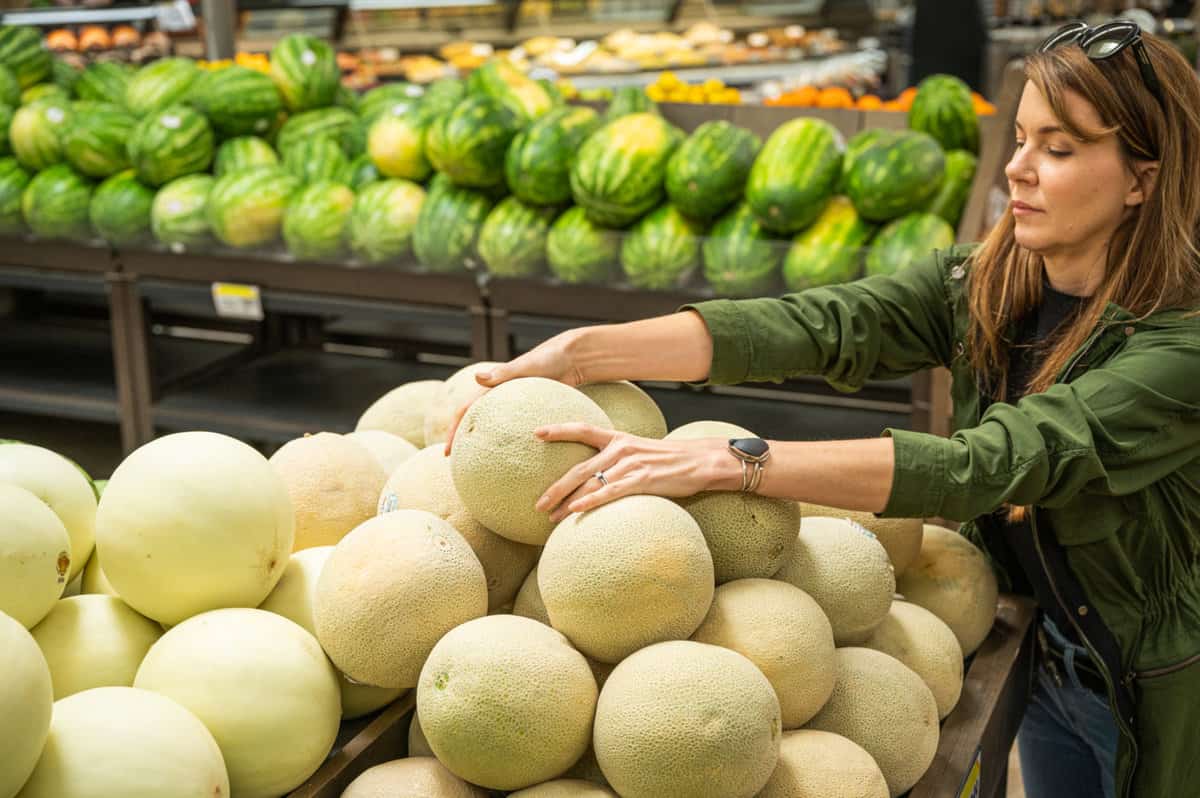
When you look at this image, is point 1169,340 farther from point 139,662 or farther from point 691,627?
point 139,662

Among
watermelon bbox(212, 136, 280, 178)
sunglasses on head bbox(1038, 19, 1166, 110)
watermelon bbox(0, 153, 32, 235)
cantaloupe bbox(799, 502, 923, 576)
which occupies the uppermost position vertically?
sunglasses on head bbox(1038, 19, 1166, 110)

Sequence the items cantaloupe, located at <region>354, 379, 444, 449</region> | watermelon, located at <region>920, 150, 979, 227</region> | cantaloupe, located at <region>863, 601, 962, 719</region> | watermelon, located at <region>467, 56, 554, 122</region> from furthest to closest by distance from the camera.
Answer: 1. watermelon, located at <region>467, 56, 554, 122</region>
2. watermelon, located at <region>920, 150, 979, 227</region>
3. cantaloupe, located at <region>354, 379, 444, 449</region>
4. cantaloupe, located at <region>863, 601, 962, 719</region>

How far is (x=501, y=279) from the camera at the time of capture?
3.43 metres

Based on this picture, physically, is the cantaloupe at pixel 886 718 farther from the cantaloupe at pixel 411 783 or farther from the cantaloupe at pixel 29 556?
the cantaloupe at pixel 29 556

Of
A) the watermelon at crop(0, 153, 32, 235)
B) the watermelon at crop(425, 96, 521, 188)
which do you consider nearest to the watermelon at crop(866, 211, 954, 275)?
the watermelon at crop(425, 96, 521, 188)

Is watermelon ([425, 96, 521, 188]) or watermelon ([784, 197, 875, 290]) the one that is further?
watermelon ([425, 96, 521, 188])

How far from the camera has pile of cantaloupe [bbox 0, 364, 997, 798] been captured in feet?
3.67

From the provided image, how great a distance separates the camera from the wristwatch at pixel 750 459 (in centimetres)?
133

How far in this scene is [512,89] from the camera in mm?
3867

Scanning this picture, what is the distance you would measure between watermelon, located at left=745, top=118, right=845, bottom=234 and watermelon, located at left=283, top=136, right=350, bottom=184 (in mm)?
1348

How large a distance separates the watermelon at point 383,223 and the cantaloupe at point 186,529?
227 centimetres

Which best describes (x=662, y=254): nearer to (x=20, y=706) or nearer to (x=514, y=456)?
(x=514, y=456)

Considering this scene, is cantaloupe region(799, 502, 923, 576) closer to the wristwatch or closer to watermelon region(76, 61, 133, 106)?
the wristwatch

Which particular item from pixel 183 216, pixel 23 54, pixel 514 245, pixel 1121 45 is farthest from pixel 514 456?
pixel 23 54
